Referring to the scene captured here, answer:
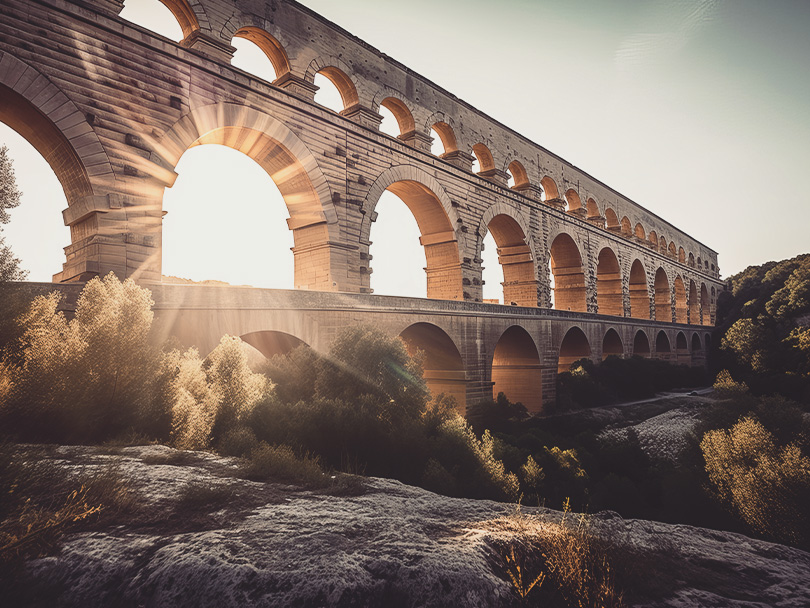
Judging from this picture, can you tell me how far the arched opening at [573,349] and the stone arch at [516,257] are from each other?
3.54 metres

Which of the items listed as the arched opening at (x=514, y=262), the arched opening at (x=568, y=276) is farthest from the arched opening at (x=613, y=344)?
the arched opening at (x=514, y=262)

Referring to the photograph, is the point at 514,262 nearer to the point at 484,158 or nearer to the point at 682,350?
the point at 484,158

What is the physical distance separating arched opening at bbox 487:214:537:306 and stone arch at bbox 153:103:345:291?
30.1ft

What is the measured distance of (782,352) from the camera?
24500mm

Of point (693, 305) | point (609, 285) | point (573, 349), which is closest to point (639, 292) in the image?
point (609, 285)

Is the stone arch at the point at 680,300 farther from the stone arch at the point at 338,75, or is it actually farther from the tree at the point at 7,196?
the tree at the point at 7,196

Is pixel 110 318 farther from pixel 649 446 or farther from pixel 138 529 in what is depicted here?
pixel 649 446

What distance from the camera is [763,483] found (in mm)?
6672

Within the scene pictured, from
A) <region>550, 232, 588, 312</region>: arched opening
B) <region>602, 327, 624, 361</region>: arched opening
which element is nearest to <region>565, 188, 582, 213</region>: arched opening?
<region>550, 232, 588, 312</region>: arched opening

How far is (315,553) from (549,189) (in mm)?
22385

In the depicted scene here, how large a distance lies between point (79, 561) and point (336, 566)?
127 cm

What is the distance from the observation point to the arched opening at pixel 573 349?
21.3 metres

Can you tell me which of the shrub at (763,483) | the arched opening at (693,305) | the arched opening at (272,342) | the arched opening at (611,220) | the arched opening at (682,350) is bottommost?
the shrub at (763,483)

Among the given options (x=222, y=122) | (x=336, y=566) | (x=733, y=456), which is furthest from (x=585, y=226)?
(x=336, y=566)
